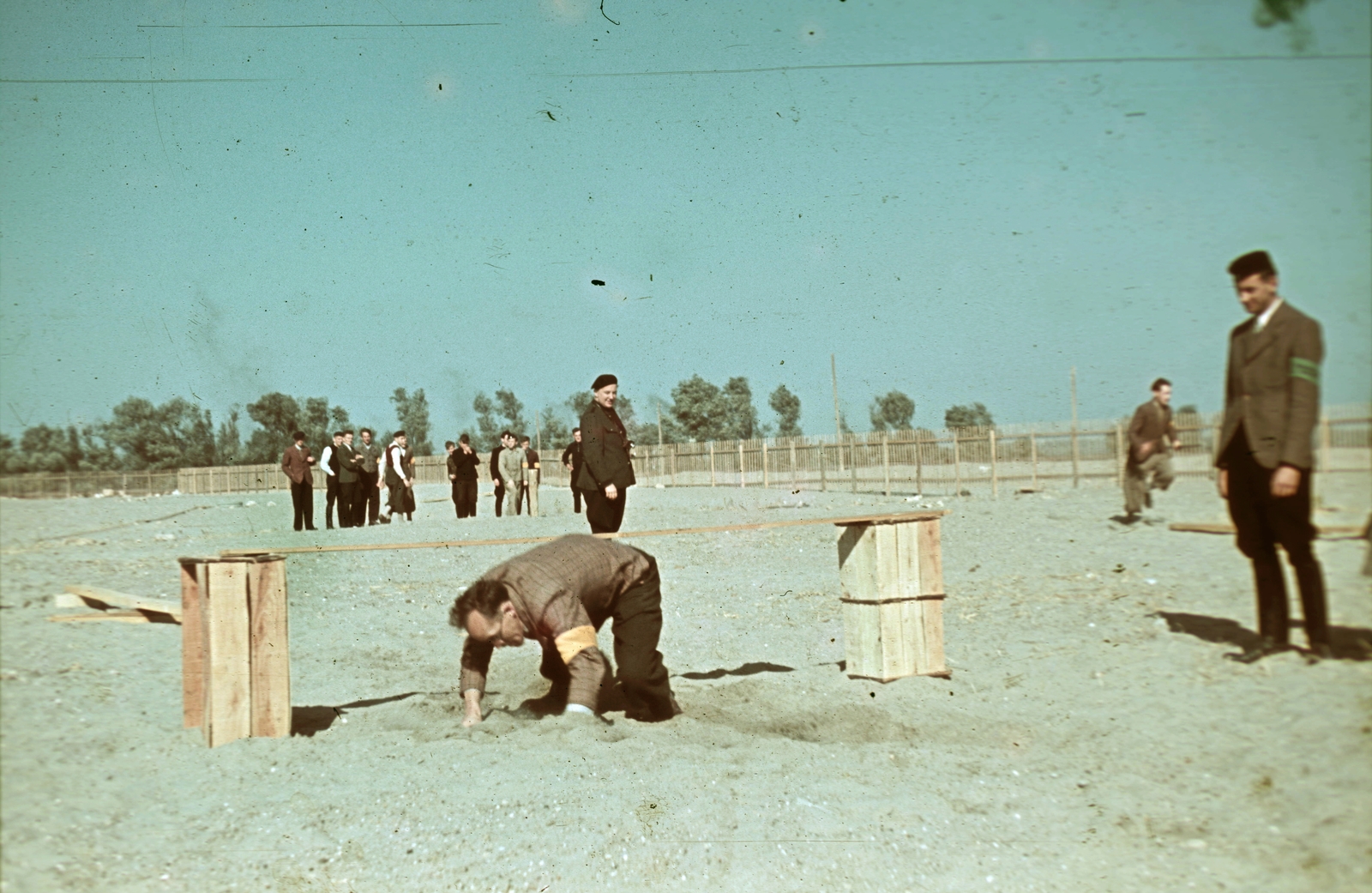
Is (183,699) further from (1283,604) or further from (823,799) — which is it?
(1283,604)

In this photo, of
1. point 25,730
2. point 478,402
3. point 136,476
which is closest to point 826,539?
point 478,402

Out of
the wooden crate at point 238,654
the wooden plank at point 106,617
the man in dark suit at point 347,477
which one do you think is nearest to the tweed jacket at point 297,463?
the man in dark suit at point 347,477

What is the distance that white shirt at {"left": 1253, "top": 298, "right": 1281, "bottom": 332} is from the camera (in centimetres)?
253

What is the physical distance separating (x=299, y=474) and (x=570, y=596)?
665 cm

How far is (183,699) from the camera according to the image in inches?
143

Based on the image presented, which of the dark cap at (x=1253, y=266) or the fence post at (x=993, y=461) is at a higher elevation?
the dark cap at (x=1253, y=266)

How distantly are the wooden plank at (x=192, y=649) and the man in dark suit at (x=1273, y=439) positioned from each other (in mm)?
3428

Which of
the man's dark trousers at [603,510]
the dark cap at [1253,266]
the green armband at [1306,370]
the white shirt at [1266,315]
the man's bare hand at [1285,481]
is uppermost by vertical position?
the dark cap at [1253,266]

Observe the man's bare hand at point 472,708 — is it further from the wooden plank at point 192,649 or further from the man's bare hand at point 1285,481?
the man's bare hand at point 1285,481

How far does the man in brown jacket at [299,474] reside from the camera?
8984 mm

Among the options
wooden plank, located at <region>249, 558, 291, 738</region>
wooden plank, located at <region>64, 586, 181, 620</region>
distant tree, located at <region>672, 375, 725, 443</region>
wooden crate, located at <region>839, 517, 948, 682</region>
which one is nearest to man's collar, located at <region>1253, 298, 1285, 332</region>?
wooden crate, located at <region>839, 517, 948, 682</region>

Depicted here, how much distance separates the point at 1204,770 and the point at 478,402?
11186 mm

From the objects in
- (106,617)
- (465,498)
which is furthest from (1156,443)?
(465,498)

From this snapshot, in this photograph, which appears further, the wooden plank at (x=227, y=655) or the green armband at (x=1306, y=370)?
the wooden plank at (x=227, y=655)
